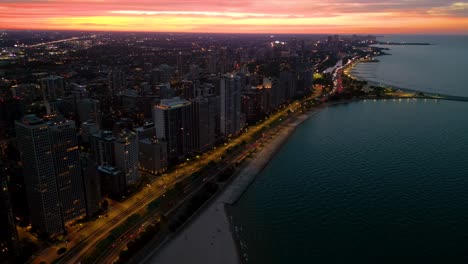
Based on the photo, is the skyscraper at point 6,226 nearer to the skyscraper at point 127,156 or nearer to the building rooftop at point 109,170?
the building rooftop at point 109,170

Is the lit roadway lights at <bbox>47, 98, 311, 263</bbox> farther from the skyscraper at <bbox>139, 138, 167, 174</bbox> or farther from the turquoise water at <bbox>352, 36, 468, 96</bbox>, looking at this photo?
the turquoise water at <bbox>352, 36, 468, 96</bbox>

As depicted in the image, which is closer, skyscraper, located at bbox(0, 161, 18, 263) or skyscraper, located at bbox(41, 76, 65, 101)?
skyscraper, located at bbox(0, 161, 18, 263)

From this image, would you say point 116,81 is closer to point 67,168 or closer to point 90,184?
point 90,184

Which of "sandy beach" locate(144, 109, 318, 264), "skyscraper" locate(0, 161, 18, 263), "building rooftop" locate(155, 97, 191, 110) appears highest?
"building rooftop" locate(155, 97, 191, 110)

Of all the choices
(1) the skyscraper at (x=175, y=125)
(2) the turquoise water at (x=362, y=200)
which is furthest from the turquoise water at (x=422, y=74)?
(1) the skyscraper at (x=175, y=125)

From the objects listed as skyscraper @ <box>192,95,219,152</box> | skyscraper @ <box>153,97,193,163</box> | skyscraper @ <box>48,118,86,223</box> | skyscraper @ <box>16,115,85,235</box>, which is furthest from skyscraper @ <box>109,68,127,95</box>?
skyscraper @ <box>16,115,85,235</box>

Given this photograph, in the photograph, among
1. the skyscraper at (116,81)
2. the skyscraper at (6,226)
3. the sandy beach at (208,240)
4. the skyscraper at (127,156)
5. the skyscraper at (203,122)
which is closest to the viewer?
the skyscraper at (6,226)

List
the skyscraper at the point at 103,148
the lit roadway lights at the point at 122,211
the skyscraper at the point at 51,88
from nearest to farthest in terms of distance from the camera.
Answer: the lit roadway lights at the point at 122,211
the skyscraper at the point at 103,148
the skyscraper at the point at 51,88
